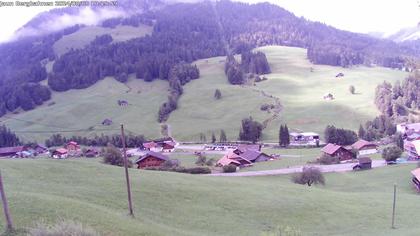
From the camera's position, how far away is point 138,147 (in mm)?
150000

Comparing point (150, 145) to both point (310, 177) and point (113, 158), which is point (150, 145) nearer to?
point (113, 158)

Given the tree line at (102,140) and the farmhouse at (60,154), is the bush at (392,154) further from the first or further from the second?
the farmhouse at (60,154)

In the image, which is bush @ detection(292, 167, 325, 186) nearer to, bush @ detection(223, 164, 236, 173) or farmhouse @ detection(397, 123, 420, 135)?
bush @ detection(223, 164, 236, 173)

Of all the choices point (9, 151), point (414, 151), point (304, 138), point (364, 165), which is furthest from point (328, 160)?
point (9, 151)

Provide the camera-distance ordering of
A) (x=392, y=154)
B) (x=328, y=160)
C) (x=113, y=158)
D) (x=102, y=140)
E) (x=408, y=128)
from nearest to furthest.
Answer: (x=113, y=158), (x=392, y=154), (x=328, y=160), (x=408, y=128), (x=102, y=140)

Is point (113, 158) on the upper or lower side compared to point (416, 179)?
upper

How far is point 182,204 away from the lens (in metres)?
44.7

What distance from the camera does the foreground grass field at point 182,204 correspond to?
33219 mm

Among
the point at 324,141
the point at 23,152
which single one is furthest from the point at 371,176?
the point at 23,152

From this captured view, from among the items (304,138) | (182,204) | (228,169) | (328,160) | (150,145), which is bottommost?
(150,145)

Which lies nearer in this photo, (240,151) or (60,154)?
(240,151)

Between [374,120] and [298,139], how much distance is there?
2920 cm

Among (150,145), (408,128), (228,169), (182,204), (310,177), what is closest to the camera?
(182,204)

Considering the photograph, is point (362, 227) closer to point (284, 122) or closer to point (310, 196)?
point (310, 196)
